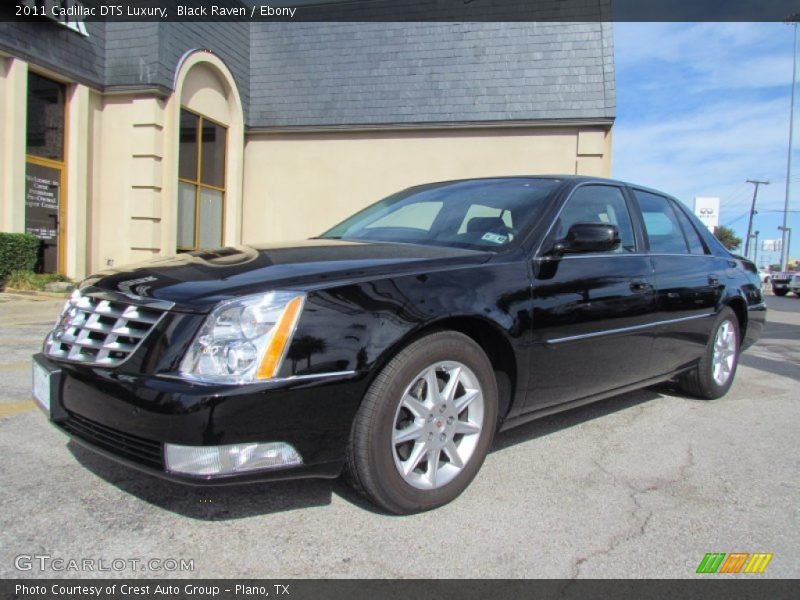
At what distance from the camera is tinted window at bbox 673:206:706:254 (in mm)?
4523

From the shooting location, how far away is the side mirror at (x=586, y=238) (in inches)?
122

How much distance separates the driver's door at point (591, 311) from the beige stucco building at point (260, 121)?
30.9 feet

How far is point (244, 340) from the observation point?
7.16 feet

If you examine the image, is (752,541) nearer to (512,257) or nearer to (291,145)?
(512,257)

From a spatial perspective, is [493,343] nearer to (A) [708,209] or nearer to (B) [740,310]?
(B) [740,310]

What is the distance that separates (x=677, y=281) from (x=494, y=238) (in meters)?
1.62

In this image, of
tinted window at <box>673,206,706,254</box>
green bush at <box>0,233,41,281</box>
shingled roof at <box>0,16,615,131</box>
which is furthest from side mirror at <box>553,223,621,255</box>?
shingled roof at <box>0,16,615,131</box>

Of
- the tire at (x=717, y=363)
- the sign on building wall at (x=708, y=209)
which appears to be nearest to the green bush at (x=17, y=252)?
the tire at (x=717, y=363)

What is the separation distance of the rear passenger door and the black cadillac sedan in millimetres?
209

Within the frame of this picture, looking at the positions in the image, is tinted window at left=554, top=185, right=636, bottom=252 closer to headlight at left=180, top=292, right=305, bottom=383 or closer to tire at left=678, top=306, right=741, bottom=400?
tire at left=678, top=306, right=741, bottom=400

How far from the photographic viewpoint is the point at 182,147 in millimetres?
12297

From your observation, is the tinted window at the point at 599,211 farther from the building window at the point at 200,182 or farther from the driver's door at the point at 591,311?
the building window at the point at 200,182

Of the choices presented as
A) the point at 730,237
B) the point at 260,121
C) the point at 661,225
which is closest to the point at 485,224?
the point at 661,225
